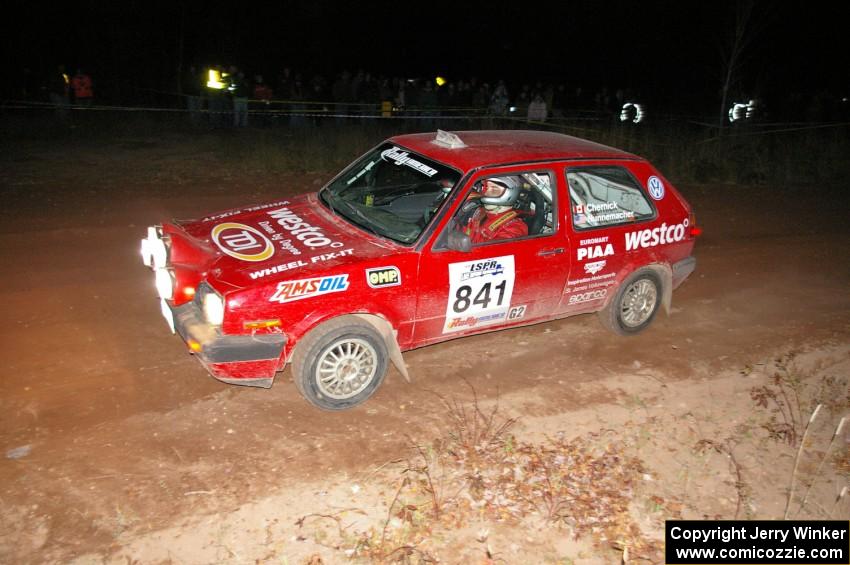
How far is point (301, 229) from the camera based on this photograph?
16.9 ft

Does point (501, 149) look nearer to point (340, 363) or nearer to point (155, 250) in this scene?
point (340, 363)

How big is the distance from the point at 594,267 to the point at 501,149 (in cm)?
123

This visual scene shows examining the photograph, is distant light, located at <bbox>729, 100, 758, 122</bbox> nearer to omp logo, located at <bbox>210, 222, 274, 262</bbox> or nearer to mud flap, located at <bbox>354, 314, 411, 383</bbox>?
mud flap, located at <bbox>354, 314, 411, 383</bbox>

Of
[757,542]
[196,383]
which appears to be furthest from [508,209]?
[757,542]

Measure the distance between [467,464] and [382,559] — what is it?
0.98m

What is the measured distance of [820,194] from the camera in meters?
13.6

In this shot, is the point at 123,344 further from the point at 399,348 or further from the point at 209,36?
the point at 209,36

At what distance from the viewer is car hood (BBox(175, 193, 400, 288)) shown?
4.51 m

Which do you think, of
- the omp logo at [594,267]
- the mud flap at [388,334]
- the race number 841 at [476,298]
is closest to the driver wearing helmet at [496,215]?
the race number 841 at [476,298]

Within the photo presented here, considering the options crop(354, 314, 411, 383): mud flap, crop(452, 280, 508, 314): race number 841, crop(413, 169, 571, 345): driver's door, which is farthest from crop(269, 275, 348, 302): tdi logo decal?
crop(452, 280, 508, 314): race number 841

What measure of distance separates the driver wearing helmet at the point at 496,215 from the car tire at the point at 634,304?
4.21ft

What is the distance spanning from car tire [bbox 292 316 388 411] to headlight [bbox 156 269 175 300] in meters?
0.99

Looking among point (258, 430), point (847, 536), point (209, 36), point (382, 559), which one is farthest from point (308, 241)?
point (209, 36)

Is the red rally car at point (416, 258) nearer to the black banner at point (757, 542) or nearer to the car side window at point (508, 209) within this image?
the car side window at point (508, 209)
